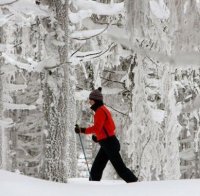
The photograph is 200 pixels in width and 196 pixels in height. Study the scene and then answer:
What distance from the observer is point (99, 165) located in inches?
329

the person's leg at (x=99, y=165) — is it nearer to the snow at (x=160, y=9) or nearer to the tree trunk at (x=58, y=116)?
the tree trunk at (x=58, y=116)

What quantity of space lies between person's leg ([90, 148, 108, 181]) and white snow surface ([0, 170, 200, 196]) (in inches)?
114

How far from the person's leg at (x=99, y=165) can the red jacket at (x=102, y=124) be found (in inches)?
17.6

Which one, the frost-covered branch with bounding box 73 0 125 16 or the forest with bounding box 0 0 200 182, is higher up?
the frost-covered branch with bounding box 73 0 125 16

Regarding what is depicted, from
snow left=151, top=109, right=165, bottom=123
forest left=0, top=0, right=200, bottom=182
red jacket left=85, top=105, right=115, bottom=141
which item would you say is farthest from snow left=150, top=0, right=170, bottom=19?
snow left=151, top=109, right=165, bottom=123

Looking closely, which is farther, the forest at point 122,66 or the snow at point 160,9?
the snow at point 160,9

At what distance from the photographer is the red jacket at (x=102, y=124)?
7.86 m

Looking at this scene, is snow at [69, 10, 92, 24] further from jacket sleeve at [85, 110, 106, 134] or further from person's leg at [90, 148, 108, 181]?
person's leg at [90, 148, 108, 181]

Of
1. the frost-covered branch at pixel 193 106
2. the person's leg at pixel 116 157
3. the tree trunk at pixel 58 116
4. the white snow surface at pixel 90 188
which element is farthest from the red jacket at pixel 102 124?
the frost-covered branch at pixel 193 106

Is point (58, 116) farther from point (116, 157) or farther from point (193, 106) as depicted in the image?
point (193, 106)

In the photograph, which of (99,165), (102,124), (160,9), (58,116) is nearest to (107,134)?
(102,124)

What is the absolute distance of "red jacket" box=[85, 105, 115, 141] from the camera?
7855mm

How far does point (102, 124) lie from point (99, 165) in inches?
33.1

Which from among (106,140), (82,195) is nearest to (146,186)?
(82,195)
